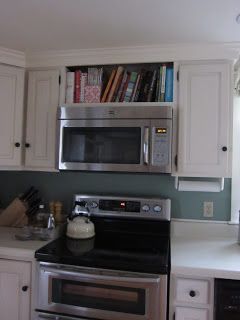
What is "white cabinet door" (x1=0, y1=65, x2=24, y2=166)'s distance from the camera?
6.64ft

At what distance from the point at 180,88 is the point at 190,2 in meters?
0.58

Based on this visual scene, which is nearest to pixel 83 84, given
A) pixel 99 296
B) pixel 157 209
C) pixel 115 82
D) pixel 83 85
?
pixel 83 85

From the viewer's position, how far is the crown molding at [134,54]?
1833mm

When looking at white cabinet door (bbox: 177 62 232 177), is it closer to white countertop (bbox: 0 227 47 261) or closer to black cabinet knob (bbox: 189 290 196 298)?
black cabinet knob (bbox: 189 290 196 298)

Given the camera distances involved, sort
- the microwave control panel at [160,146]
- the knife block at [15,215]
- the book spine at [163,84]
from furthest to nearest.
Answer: the knife block at [15,215]
the book spine at [163,84]
the microwave control panel at [160,146]

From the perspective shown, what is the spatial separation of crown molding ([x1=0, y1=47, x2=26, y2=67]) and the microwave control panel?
1.08 meters

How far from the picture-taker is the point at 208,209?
82.9 inches

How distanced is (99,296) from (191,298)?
0.49 m

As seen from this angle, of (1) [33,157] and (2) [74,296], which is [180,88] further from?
(2) [74,296]

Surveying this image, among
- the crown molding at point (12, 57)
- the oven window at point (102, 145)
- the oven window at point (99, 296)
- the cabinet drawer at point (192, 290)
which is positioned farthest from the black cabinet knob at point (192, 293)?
the crown molding at point (12, 57)

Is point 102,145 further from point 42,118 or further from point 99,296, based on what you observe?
point 99,296

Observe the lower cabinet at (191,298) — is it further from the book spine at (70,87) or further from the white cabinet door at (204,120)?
the book spine at (70,87)

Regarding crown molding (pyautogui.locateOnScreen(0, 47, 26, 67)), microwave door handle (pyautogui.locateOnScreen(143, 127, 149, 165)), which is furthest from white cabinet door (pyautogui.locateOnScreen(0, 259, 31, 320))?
crown molding (pyautogui.locateOnScreen(0, 47, 26, 67))

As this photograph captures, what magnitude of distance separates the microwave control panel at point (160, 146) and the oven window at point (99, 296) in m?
0.75
